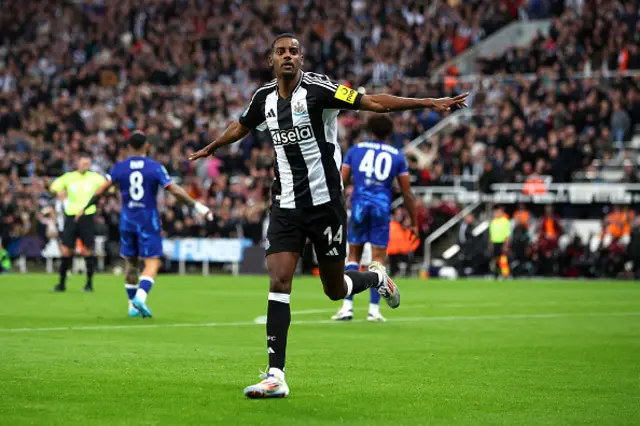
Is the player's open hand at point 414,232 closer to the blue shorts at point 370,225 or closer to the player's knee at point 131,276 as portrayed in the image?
the blue shorts at point 370,225

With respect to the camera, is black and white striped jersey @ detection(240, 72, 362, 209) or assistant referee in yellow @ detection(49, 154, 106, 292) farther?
assistant referee in yellow @ detection(49, 154, 106, 292)

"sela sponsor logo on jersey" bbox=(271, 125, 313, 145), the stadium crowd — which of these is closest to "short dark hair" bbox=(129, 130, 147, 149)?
"sela sponsor logo on jersey" bbox=(271, 125, 313, 145)

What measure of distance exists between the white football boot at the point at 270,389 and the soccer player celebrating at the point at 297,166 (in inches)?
10.3

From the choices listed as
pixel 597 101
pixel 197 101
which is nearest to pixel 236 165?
pixel 197 101

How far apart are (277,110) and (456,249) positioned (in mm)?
26608

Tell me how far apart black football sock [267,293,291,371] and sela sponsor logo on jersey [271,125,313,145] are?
3.76 feet

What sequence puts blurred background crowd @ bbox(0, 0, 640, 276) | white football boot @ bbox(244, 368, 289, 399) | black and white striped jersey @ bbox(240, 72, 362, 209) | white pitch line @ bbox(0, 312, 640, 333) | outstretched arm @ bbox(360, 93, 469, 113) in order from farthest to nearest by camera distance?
blurred background crowd @ bbox(0, 0, 640, 276)
white pitch line @ bbox(0, 312, 640, 333)
black and white striped jersey @ bbox(240, 72, 362, 209)
outstretched arm @ bbox(360, 93, 469, 113)
white football boot @ bbox(244, 368, 289, 399)

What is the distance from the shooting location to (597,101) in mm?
34906

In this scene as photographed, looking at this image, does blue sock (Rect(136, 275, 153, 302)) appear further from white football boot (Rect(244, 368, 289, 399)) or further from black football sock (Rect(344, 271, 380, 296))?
white football boot (Rect(244, 368, 289, 399))

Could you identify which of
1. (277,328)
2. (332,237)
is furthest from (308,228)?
(277,328)

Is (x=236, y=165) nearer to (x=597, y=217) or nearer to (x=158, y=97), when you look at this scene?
(x=158, y=97)

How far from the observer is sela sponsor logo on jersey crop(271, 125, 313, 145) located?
855cm

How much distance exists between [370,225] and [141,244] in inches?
126

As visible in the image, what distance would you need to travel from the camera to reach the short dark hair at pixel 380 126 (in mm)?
15609
